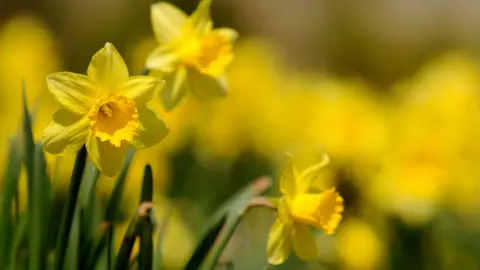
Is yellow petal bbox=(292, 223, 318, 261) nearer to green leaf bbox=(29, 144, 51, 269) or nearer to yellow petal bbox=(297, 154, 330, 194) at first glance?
yellow petal bbox=(297, 154, 330, 194)

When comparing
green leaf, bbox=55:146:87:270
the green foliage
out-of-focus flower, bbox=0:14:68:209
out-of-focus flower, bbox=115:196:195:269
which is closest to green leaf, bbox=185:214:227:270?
the green foliage

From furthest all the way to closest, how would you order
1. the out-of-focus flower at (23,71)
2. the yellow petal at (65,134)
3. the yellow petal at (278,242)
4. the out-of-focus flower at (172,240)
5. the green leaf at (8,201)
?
the out-of-focus flower at (23,71)
the out-of-focus flower at (172,240)
the green leaf at (8,201)
the yellow petal at (278,242)
the yellow petal at (65,134)

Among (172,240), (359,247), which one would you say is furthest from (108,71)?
(359,247)

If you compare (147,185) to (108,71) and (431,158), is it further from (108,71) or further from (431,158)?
(431,158)

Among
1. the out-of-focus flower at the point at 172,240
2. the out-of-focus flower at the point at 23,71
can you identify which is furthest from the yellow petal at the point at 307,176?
the out-of-focus flower at the point at 23,71

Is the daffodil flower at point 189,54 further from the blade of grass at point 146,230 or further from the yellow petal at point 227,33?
the blade of grass at point 146,230

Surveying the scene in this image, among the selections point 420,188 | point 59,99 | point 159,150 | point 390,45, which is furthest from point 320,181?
point 390,45
